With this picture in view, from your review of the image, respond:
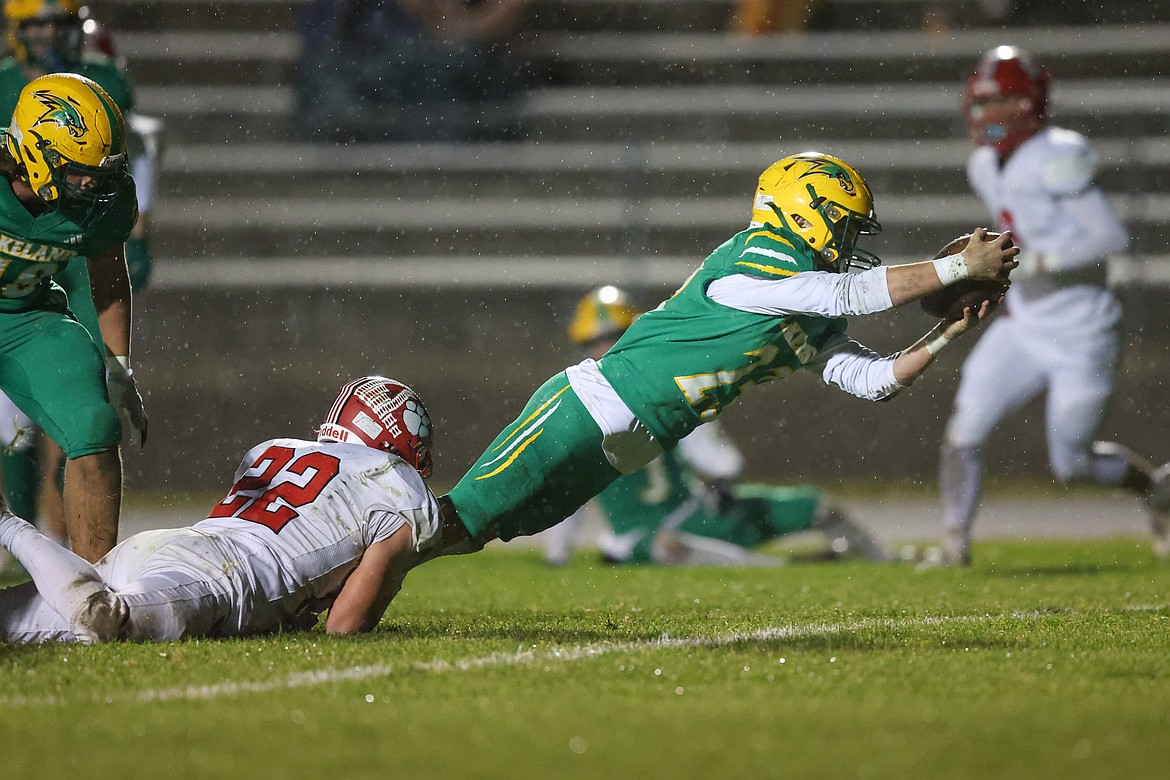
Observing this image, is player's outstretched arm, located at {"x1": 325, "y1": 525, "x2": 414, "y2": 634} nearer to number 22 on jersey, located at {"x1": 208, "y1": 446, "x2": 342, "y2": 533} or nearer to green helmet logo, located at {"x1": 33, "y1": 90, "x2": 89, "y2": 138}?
number 22 on jersey, located at {"x1": 208, "y1": 446, "x2": 342, "y2": 533}

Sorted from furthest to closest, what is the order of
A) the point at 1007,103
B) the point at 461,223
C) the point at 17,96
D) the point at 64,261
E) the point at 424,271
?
the point at 461,223
the point at 424,271
the point at 1007,103
the point at 17,96
the point at 64,261

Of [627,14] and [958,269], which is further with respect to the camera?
[627,14]

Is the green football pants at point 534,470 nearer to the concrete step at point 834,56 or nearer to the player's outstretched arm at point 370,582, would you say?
the player's outstretched arm at point 370,582

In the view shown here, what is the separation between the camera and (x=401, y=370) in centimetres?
1137

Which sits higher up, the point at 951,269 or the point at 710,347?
the point at 951,269

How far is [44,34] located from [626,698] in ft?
16.0

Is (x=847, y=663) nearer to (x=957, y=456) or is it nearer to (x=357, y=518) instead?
(x=357, y=518)

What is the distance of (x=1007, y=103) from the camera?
24.5ft

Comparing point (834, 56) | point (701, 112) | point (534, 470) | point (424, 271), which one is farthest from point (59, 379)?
point (834, 56)

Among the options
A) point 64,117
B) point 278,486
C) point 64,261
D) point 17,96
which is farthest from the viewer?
point 17,96

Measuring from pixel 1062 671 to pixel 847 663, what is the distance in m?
0.50

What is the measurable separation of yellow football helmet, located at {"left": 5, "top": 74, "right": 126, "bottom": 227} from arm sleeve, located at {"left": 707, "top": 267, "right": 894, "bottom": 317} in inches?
73.4

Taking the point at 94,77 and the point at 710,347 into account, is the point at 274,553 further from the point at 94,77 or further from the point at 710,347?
the point at 94,77

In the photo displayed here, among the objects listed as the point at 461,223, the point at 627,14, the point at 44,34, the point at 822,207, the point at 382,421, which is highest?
the point at 44,34
